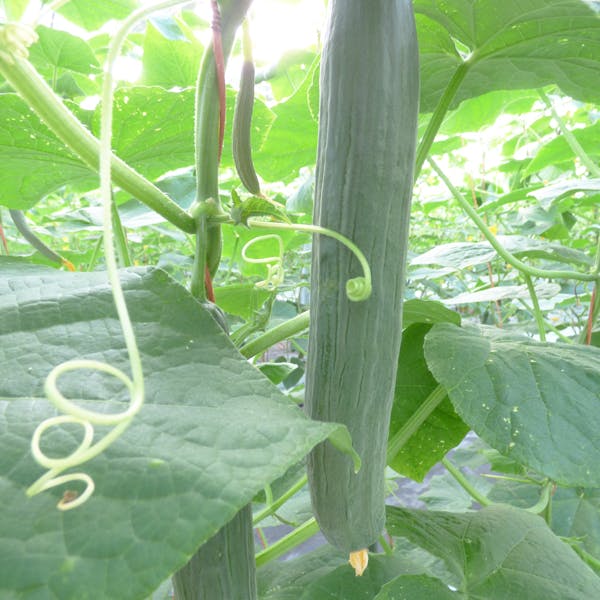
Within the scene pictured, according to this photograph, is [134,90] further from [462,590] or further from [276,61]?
[462,590]

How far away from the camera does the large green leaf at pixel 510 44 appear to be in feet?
2.06

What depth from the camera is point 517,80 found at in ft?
2.49

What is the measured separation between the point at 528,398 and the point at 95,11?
1174mm

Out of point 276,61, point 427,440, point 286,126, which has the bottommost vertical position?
point 427,440

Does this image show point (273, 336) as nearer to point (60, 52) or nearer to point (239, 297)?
point (239, 297)

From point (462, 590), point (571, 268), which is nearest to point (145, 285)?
point (462, 590)

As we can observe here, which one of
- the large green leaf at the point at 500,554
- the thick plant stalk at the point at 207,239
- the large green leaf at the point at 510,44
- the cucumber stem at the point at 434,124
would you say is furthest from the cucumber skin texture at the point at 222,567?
the large green leaf at the point at 510,44

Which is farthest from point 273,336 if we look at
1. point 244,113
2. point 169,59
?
point 169,59

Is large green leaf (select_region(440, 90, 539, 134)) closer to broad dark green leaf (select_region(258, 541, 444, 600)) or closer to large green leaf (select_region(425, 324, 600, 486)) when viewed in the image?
large green leaf (select_region(425, 324, 600, 486))

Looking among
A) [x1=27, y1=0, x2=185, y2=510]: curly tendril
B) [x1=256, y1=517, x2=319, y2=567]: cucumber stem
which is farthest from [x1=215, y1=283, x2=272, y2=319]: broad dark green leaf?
[x1=27, y1=0, x2=185, y2=510]: curly tendril

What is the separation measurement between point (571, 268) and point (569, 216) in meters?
0.16

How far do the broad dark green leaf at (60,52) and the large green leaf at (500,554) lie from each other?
3.20 ft

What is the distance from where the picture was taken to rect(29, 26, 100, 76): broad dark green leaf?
1086 mm

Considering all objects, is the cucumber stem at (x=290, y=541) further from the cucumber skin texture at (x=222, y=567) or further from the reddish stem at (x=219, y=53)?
the reddish stem at (x=219, y=53)
